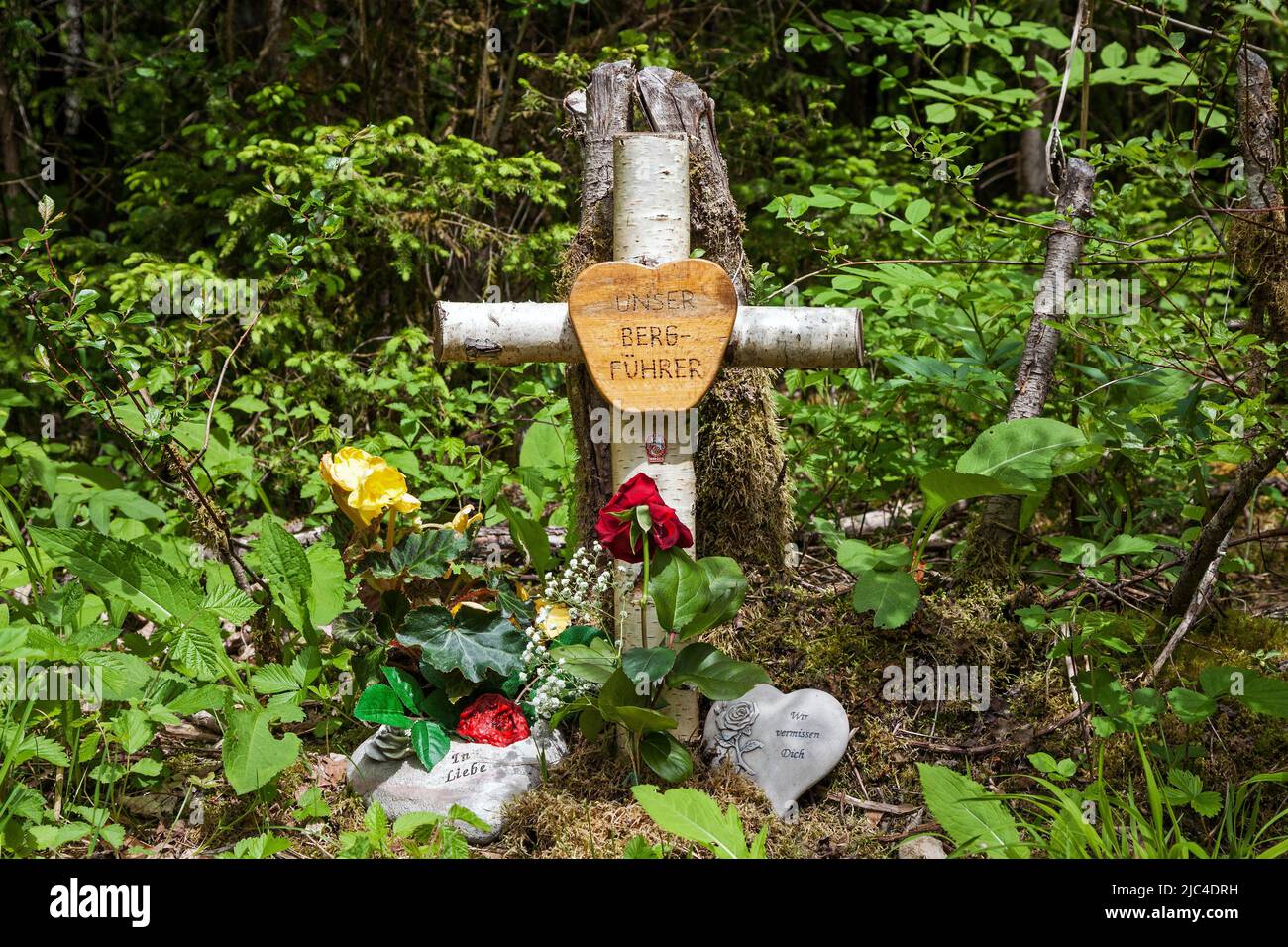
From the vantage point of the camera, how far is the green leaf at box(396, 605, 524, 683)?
2.79 meters

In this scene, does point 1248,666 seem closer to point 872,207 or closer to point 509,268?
point 872,207

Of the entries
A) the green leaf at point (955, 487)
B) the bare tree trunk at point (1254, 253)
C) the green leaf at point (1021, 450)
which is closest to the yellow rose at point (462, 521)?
the green leaf at point (955, 487)

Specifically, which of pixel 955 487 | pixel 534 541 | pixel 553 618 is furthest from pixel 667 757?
pixel 955 487

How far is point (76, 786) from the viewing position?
279 centimetres

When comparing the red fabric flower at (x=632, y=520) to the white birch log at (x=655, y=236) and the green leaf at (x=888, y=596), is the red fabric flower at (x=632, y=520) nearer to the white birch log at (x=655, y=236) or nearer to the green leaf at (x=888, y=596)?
the white birch log at (x=655, y=236)

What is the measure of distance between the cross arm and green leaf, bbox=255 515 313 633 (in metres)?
0.68

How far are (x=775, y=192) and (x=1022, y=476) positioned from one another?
2935 mm

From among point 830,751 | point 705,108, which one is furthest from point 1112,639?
point 705,108

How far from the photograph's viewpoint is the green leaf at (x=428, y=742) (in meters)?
2.74

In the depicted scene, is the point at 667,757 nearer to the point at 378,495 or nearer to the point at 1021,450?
the point at 378,495

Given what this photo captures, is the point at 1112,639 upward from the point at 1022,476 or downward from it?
downward
